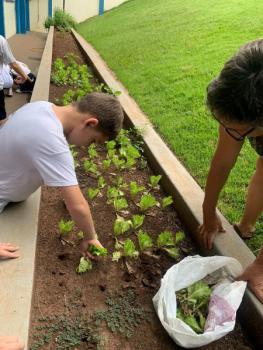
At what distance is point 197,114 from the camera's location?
4.97 meters

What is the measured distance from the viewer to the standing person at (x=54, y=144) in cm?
225

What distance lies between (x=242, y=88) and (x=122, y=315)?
1.35 metres

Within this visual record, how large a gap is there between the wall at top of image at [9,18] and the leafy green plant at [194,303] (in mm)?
13205

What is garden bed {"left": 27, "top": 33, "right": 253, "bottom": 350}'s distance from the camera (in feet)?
6.83

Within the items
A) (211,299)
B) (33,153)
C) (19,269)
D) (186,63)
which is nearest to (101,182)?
(33,153)

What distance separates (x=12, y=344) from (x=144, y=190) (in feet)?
6.22

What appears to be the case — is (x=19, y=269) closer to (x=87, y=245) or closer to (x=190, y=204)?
(x=87, y=245)

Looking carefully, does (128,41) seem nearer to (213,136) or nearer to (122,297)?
(213,136)

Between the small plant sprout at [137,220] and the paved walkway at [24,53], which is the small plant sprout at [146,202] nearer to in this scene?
the small plant sprout at [137,220]

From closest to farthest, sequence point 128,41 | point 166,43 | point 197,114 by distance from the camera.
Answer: point 197,114 → point 166,43 → point 128,41

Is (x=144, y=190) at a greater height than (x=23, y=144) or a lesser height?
lesser

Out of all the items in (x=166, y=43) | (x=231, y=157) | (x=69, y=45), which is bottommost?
(x=69, y=45)

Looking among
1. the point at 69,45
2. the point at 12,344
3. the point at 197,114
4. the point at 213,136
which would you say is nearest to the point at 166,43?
the point at 69,45

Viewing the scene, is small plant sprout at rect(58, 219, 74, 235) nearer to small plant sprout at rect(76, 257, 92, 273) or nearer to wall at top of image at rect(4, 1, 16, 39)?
small plant sprout at rect(76, 257, 92, 273)
